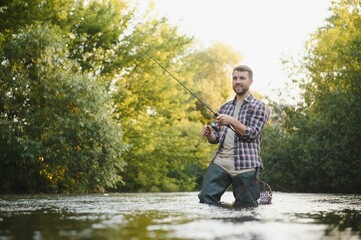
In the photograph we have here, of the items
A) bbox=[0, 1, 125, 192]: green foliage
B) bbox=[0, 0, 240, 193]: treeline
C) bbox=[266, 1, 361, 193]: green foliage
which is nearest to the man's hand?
bbox=[0, 0, 240, 193]: treeline

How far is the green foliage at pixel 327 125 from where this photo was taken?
20906 millimetres

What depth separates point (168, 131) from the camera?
3130 cm

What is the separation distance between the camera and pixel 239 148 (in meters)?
7.25

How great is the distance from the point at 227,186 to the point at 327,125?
15706mm

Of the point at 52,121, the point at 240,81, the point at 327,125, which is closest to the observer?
the point at 240,81

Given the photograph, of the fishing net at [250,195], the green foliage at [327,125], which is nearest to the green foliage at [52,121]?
the green foliage at [327,125]

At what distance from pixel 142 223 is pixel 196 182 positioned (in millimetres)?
35487

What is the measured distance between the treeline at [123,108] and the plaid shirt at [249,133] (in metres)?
8.91

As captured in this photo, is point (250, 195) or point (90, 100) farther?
point (90, 100)

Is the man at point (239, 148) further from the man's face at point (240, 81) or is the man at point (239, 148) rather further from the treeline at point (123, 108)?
the treeline at point (123, 108)

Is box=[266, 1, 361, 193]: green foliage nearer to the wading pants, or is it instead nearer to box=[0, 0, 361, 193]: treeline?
box=[0, 0, 361, 193]: treeline

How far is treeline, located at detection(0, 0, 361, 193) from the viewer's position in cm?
1662

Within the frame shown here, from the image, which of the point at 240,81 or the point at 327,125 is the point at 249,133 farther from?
the point at 327,125

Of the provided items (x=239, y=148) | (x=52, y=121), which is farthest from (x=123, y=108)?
(x=239, y=148)
